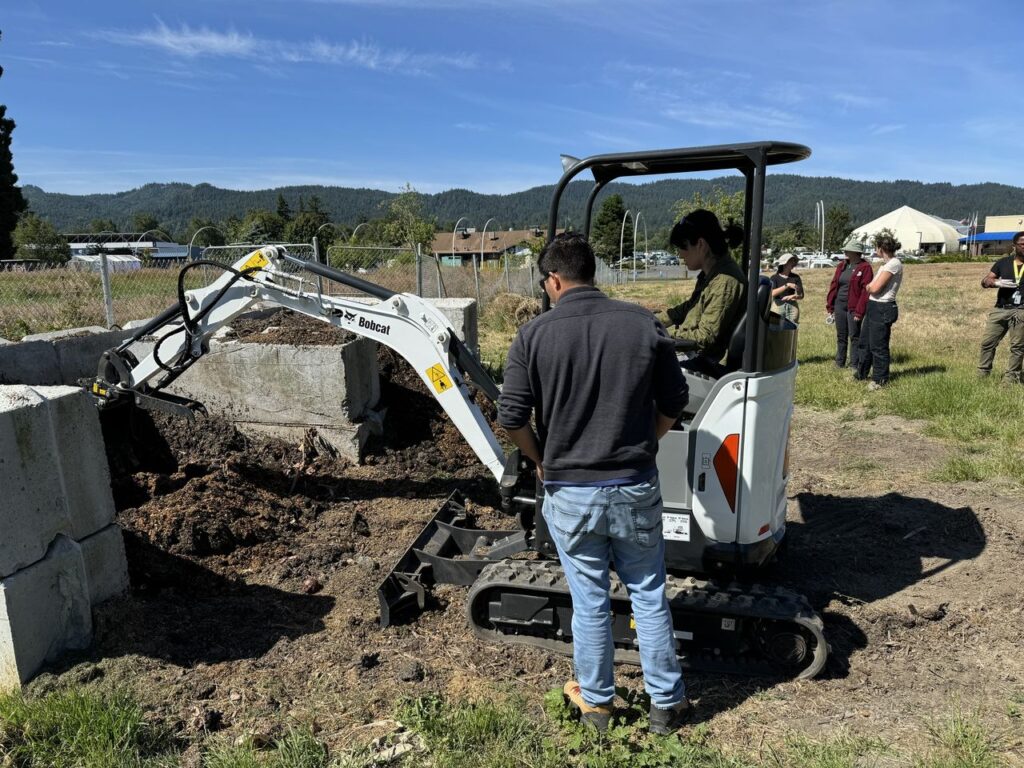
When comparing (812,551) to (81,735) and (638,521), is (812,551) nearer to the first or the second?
(638,521)

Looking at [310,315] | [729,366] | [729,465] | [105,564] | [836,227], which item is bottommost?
[105,564]

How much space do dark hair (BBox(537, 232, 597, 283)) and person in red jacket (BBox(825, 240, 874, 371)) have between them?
26.7 ft

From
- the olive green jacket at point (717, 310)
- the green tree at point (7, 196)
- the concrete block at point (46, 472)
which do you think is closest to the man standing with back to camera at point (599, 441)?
the olive green jacket at point (717, 310)

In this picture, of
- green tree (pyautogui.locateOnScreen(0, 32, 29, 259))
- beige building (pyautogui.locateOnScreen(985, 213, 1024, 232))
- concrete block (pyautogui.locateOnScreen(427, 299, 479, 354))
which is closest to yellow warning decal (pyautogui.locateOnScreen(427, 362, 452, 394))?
concrete block (pyautogui.locateOnScreen(427, 299, 479, 354))

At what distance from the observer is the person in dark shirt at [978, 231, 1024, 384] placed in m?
8.90

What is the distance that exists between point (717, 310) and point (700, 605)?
4.64 feet

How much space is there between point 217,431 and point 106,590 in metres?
3.02

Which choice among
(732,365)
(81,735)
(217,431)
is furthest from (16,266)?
(732,365)

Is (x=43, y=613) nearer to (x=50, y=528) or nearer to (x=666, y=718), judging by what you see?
(x=50, y=528)

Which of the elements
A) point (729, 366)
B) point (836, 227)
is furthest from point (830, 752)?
point (836, 227)

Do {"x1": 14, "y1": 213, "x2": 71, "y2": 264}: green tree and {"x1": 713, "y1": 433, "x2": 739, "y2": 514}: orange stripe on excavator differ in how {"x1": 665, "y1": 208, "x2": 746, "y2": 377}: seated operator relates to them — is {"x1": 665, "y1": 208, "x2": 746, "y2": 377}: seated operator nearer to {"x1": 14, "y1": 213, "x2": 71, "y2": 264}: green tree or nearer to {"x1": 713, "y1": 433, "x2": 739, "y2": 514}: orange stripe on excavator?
{"x1": 713, "y1": 433, "x2": 739, "y2": 514}: orange stripe on excavator

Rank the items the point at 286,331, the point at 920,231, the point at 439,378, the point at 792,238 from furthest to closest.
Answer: the point at 920,231, the point at 792,238, the point at 286,331, the point at 439,378

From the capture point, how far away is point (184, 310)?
492 cm

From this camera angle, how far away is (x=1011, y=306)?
9.03 meters
